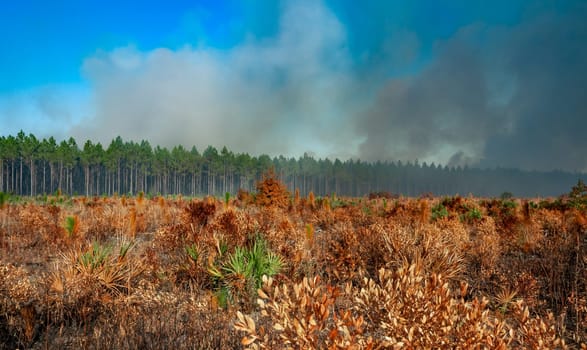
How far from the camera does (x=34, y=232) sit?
30.5 feet

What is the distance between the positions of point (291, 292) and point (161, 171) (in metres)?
87.6

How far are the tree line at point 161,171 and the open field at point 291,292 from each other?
3612 cm

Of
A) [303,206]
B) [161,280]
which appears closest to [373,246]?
[161,280]

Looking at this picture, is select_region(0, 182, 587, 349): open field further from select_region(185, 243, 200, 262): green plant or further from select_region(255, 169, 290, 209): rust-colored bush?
select_region(255, 169, 290, 209): rust-colored bush

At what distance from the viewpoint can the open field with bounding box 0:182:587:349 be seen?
172 centimetres

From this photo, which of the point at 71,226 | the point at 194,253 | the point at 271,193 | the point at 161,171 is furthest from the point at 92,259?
the point at 161,171

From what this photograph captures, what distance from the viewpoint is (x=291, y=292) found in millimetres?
4047

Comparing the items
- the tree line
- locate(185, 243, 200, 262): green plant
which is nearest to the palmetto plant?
locate(185, 243, 200, 262): green plant

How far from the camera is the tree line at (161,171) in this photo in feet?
235

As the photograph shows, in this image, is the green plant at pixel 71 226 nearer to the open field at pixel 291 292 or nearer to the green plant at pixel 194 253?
the open field at pixel 291 292

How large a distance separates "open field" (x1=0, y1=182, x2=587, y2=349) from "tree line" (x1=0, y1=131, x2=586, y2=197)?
119 ft

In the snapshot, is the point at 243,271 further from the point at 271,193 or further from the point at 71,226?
the point at 271,193

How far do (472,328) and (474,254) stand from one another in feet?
17.9

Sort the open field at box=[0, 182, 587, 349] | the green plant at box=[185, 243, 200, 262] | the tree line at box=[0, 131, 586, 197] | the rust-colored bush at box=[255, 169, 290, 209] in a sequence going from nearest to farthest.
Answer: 1. the open field at box=[0, 182, 587, 349]
2. the green plant at box=[185, 243, 200, 262]
3. the rust-colored bush at box=[255, 169, 290, 209]
4. the tree line at box=[0, 131, 586, 197]
